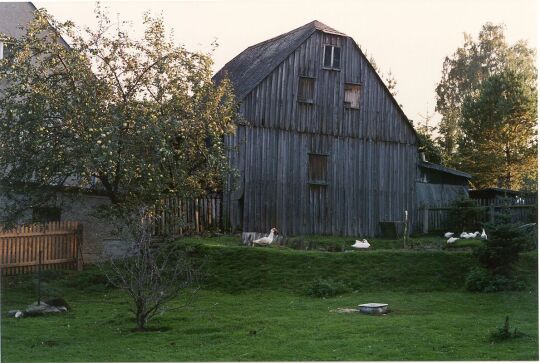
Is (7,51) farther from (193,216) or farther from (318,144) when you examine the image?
(318,144)

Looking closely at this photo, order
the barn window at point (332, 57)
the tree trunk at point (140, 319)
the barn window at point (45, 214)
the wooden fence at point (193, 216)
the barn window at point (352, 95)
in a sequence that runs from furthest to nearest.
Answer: the barn window at point (352, 95) → the barn window at point (332, 57) → the wooden fence at point (193, 216) → the barn window at point (45, 214) → the tree trunk at point (140, 319)

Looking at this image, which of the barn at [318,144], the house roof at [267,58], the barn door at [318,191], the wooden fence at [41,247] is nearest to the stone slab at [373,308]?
the wooden fence at [41,247]

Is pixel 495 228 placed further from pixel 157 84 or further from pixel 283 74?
pixel 283 74

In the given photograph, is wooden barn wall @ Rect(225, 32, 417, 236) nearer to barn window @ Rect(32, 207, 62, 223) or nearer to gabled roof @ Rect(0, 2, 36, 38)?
barn window @ Rect(32, 207, 62, 223)

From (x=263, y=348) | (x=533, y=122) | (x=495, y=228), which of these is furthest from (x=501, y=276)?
(x=533, y=122)

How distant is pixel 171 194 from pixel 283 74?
30.1 feet

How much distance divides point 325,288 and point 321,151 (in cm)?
1154

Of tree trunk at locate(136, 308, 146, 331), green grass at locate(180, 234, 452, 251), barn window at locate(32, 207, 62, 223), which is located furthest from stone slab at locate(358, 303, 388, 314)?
barn window at locate(32, 207, 62, 223)

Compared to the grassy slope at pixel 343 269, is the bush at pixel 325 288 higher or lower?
lower

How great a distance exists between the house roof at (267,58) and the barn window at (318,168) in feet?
→ 12.4

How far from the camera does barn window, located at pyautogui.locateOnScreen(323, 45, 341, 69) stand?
29.6 meters

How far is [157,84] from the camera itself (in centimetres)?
2072

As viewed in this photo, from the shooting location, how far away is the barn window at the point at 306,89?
29172 millimetres

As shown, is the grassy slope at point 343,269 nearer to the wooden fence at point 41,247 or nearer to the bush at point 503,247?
the bush at point 503,247
